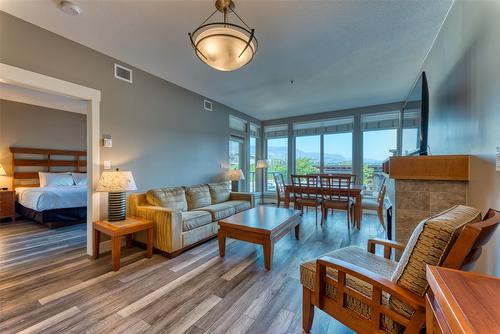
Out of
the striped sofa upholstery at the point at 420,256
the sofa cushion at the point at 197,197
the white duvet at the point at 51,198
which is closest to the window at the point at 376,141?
the sofa cushion at the point at 197,197

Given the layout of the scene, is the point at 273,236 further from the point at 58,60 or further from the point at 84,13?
the point at 58,60

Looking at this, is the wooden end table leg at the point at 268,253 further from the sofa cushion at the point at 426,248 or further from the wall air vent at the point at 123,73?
the wall air vent at the point at 123,73

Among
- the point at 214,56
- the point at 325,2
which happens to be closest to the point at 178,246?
the point at 214,56

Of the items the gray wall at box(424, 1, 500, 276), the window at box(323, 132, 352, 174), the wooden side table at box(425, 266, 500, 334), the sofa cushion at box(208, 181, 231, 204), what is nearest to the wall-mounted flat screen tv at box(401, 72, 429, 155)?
the gray wall at box(424, 1, 500, 276)

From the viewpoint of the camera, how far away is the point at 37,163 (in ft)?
16.1

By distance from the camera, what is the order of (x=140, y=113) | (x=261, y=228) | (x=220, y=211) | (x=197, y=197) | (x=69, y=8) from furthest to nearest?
(x=197, y=197), (x=220, y=211), (x=140, y=113), (x=261, y=228), (x=69, y=8)

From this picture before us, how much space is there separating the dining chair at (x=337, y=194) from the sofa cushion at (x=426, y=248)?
112 inches

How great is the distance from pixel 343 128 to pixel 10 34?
6.15m

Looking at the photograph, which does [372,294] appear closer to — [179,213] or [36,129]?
[179,213]

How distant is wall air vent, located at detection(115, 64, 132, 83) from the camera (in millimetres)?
2916

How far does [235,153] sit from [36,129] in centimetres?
484

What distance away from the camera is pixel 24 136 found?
15.5 ft

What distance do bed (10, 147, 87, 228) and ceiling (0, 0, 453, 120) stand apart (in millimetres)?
2958

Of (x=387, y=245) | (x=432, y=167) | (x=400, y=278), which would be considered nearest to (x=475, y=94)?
(x=432, y=167)
